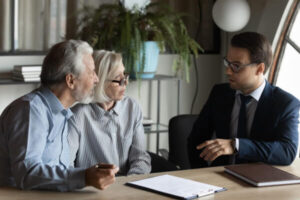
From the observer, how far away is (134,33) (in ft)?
14.2

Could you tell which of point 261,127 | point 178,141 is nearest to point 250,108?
point 261,127

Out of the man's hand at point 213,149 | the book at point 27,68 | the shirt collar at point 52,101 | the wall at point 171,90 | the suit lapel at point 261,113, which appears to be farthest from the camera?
the wall at point 171,90

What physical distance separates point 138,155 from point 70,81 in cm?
88

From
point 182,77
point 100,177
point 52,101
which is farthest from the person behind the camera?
point 182,77

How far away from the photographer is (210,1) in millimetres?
5250

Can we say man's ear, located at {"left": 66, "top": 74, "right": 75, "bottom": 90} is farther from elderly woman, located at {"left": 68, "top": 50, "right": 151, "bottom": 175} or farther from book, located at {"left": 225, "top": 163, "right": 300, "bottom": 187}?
book, located at {"left": 225, "top": 163, "right": 300, "bottom": 187}

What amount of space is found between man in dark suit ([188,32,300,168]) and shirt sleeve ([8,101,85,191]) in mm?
872

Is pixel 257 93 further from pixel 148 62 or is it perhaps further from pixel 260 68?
pixel 148 62

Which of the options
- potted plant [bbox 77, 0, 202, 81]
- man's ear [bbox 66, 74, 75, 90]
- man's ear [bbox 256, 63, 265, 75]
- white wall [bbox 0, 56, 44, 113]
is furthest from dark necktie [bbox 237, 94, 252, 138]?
white wall [bbox 0, 56, 44, 113]

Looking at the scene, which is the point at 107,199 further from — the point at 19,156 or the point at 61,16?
the point at 61,16

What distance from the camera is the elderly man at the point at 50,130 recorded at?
221 cm

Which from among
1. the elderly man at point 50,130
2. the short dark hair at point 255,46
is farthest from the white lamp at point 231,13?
the elderly man at point 50,130

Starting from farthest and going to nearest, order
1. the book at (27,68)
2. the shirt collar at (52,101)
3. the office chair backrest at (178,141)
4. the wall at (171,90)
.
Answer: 1. the wall at (171,90)
2. the book at (27,68)
3. the office chair backrest at (178,141)
4. the shirt collar at (52,101)

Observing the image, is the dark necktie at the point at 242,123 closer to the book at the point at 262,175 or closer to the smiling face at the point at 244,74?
the smiling face at the point at 244,74
